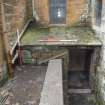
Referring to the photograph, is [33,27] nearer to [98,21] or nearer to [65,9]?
[65,9]

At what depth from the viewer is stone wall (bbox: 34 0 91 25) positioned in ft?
29.6

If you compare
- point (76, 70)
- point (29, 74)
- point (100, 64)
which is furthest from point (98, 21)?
point (29, 74)

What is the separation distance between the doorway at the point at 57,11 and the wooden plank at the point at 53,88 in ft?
11.8

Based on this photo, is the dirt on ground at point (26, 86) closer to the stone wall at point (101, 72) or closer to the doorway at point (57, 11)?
the stone wall at point (101, 72)

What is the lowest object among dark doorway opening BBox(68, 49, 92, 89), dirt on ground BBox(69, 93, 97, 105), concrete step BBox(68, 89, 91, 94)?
dirt on ground BBox(69, 93, 97, 105)

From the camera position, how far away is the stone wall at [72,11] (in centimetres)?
901

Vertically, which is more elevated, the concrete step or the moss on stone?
the moss on stone

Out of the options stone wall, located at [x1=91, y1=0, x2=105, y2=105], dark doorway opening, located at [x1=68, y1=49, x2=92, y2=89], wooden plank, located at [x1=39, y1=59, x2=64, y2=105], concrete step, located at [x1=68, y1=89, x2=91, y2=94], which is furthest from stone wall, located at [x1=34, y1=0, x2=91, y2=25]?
wooden plank, located at [x1=39, y1=59, x2=64, y2=105]

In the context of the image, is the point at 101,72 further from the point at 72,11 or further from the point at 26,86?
the point at 72,11

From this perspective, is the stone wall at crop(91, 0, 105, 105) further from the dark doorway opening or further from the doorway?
the doorway

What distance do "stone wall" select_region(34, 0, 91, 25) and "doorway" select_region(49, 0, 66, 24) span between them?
19 centimetres

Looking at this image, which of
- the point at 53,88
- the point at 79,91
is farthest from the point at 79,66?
the point at 53,88

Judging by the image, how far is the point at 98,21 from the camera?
7668mm

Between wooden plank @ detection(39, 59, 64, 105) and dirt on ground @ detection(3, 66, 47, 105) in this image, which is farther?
dirt on ground @ detection(3, 66, 47, 105)
